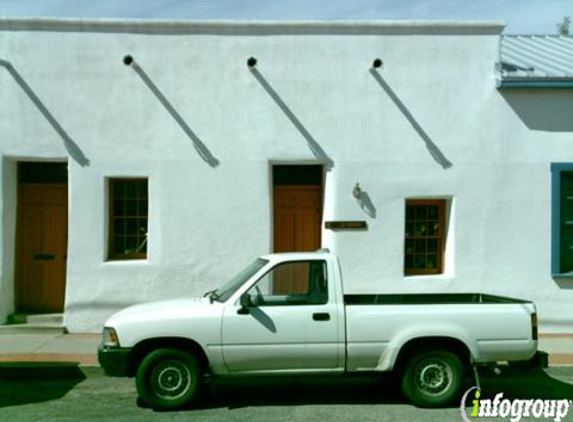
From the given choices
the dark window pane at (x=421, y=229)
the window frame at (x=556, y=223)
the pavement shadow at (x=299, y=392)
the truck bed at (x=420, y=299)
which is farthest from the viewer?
the dark window pane at (x=421, y=229)

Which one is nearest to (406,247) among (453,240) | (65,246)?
(453,240)

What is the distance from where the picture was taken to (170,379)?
23.7 feet

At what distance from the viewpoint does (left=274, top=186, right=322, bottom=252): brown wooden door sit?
12.0 metres

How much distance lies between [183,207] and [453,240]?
451cm

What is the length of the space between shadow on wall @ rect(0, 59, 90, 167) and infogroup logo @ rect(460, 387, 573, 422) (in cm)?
718

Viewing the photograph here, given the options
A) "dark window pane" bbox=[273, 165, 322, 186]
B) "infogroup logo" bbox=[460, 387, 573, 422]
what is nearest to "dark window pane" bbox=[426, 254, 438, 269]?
"dark window pane" bbox=[273, 165, 322, 186]

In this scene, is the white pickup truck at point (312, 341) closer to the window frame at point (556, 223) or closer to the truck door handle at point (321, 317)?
A: the truck door handle at point (321, 317)

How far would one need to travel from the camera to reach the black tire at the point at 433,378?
7.25 meters

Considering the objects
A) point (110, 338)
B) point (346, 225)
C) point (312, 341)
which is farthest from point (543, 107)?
point (110, 338)

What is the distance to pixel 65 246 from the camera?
39.4ft

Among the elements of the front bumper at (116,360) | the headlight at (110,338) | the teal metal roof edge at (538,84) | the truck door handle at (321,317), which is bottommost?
the front bumper at (116,360)

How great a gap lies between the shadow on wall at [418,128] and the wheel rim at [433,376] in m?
4.98

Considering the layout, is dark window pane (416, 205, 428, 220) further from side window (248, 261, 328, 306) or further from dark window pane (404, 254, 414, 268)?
side window (248, 261, 328, 306)

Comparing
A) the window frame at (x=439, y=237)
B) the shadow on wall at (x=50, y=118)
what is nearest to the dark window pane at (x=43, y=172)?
the shadow on wall at (x=50, y=118)
